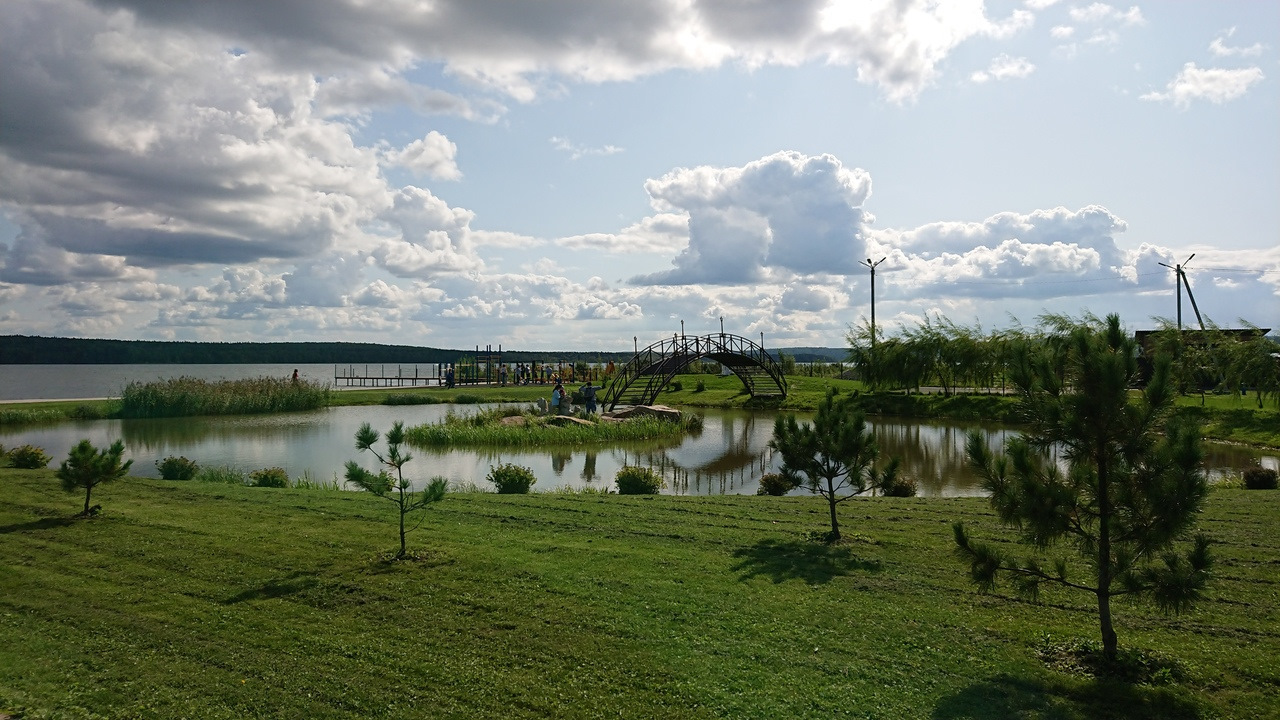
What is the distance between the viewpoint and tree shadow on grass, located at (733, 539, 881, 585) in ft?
25.3

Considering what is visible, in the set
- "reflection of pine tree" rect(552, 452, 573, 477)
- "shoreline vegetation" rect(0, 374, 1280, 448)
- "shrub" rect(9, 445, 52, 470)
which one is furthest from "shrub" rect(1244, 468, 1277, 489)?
"shrub" rect(9, 445, 52, 470)

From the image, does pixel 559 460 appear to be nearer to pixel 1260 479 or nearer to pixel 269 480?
pixel 269 480

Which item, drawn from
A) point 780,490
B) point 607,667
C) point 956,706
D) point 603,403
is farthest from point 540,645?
point 603,403

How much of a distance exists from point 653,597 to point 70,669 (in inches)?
182

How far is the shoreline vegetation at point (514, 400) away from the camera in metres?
26.8

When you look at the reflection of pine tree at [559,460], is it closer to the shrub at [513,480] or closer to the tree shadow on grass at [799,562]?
the shrub at [513,480]

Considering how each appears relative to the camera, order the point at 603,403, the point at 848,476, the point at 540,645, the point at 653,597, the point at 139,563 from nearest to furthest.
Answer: the point at 540,645 < the point at 653,597 < the point at 139,563 < the point at 848,476 < the point at 603,403

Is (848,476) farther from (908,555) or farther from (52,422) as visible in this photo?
(52,422)

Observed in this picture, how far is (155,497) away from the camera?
11.9 metres

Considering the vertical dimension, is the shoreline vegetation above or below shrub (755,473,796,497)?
above

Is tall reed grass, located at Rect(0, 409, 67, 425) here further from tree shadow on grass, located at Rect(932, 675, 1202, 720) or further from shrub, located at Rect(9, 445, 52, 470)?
tree shadow on grass, located at Rect(932, 675, 1202, 720)

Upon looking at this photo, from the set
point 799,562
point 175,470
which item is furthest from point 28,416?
point 799,562

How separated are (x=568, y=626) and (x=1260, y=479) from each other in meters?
14.5

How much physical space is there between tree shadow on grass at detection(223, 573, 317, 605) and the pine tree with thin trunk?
6.10 meters
